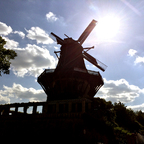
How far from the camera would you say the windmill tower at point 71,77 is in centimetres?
2322

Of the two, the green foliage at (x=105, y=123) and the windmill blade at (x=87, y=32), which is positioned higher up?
the windmill blade at (x=87, y=32)

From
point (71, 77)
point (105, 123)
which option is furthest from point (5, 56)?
point (105, 123)

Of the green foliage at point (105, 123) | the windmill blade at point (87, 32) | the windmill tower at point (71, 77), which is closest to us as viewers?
the green foliage at point (105, 123)

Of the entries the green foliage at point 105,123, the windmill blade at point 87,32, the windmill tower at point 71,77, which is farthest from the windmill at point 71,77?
the green foliage at point 105,123

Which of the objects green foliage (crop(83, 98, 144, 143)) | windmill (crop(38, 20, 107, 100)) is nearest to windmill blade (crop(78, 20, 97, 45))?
windmill (crop(38, 20, 107, 100))

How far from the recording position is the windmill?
23.3 meters

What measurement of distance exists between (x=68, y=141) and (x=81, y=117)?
2751mm

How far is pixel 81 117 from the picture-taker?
15.6m

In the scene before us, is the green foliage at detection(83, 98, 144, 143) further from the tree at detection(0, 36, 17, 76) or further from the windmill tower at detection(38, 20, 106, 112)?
the tree at detection(0, 36, 17, 76)

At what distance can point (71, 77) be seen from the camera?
23.3 metres

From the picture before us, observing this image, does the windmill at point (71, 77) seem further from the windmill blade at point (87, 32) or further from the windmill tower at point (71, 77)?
the windmill blade at point (87, 32)

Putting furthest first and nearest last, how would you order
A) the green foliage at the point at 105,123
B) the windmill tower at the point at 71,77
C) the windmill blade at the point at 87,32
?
the windmill blade at the point at 87,32
the windmill tower at the point at 71,77
the green foliage at the point at 105,123

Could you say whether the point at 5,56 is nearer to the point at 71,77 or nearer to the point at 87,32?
the point at 71,77

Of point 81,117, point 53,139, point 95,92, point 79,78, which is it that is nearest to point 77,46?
point 79,78
